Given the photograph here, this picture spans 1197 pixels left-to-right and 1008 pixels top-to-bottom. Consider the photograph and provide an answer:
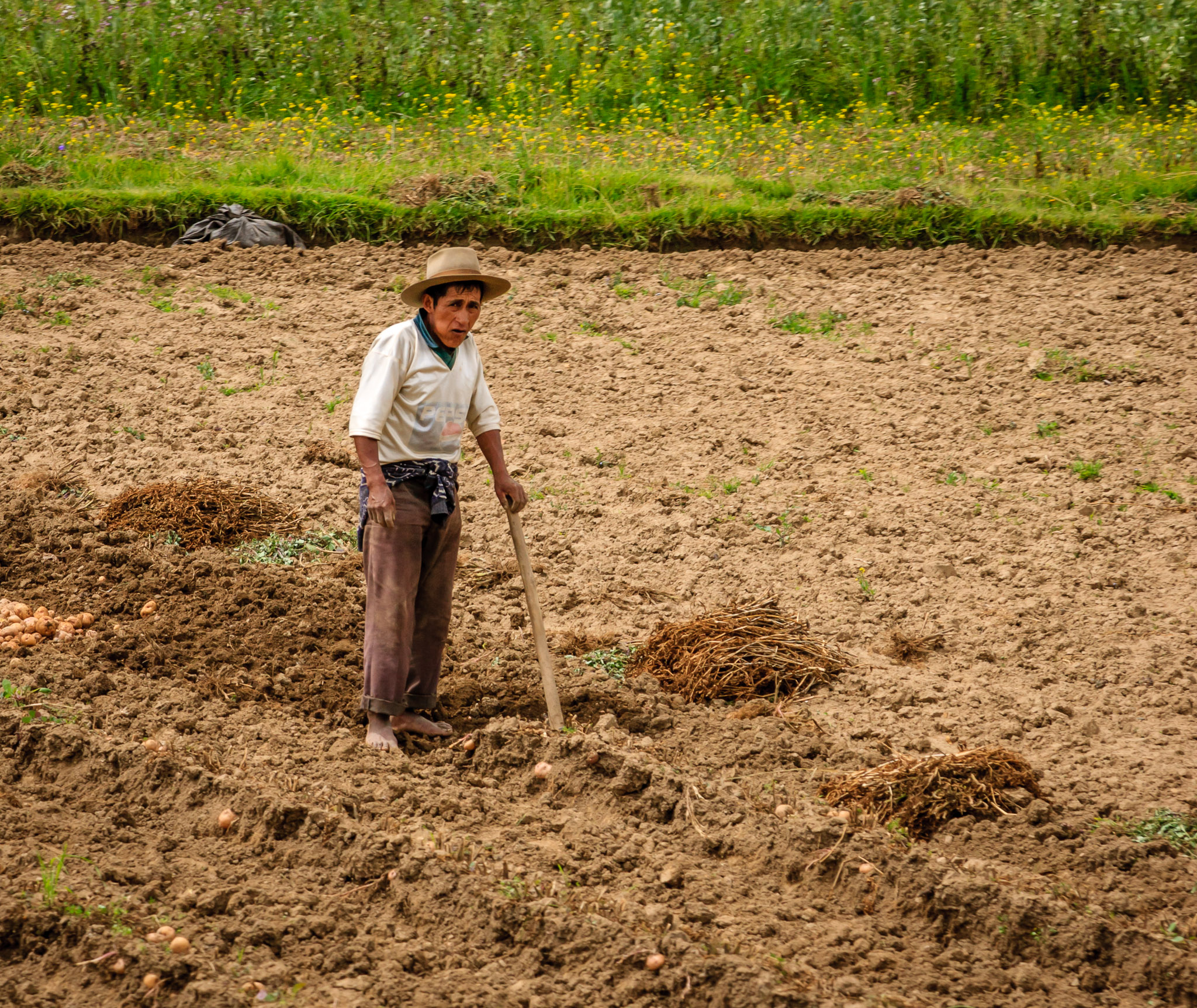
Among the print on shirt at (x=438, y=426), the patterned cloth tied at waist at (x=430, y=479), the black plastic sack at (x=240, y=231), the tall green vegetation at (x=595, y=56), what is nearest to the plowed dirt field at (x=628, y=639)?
the black plastic sack at (x=240, y=231)

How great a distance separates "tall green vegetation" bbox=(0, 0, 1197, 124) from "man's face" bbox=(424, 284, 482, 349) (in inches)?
332

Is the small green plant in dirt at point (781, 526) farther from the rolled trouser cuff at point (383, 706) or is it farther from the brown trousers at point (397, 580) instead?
the rolled trouser cuff at point (383, 706)

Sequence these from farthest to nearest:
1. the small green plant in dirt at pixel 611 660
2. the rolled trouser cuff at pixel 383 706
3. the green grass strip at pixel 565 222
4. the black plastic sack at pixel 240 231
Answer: the black plastic sack at pixel 240 231 → the green grass strip at pixel 565 222 → the small green plant in dirt at pixel 611 660 → the rolled trouser cuff at pixel 383 706

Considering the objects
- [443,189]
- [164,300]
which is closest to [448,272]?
[164,300]

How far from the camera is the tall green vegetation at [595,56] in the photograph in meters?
12.1

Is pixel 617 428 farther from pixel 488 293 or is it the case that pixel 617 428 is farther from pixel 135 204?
pixel 135 204

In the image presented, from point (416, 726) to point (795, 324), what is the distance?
191 inches

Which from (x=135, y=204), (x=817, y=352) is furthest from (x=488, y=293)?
(x=135, y=204)

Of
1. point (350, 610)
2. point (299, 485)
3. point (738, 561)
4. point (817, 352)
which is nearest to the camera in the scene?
point (350, 610)

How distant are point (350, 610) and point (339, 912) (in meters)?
2.23

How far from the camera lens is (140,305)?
8.53 m

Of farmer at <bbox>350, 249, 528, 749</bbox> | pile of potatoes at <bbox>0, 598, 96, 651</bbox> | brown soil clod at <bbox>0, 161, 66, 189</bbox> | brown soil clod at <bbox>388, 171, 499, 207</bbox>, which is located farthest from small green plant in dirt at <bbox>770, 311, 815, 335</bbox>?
brown soil clod at <bbox>0, 161, 66, 189</bbox>

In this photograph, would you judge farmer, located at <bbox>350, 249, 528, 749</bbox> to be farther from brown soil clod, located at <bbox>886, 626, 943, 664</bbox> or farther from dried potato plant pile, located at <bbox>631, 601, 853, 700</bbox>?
brown soil clod, located at <bbox>886, 626, 943, 664</bbox>

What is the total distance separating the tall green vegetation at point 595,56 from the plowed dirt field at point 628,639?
13.1 feet
